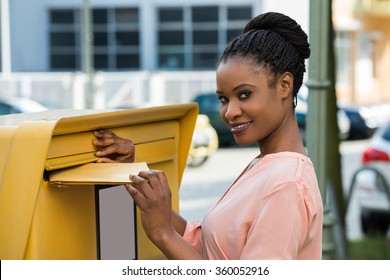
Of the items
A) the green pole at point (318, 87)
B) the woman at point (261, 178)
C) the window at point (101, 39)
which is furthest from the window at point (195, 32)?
the woman at point (261, 178)

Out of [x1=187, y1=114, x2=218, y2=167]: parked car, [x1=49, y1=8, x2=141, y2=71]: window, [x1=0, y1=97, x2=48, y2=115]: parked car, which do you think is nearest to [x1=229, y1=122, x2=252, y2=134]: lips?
[x1=0, y1=97, x2=48, y2=115]: parked car

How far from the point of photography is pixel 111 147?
2.38 meters

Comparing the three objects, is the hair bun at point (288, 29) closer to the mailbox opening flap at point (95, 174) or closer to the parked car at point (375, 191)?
the mailbox opening flap at point (95, 174)

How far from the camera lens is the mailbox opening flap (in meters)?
2.14

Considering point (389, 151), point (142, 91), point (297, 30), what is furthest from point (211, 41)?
point (297, 30)

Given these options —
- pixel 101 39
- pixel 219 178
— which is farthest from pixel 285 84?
pixel 101 39

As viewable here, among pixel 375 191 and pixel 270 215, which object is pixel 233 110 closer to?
pixel 270 215

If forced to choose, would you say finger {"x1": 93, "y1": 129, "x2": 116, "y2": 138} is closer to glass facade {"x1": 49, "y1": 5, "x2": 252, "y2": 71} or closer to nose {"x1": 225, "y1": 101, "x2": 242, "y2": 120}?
nose {"x1": 225, "y1": 101, "x2": 242, "y2": 120}

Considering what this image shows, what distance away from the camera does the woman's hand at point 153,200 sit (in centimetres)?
203

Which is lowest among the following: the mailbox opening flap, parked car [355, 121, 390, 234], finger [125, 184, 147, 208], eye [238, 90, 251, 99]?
parked car [355, 121, 390, 234]

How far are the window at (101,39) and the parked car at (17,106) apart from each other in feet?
55.0

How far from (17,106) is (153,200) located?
566 inches

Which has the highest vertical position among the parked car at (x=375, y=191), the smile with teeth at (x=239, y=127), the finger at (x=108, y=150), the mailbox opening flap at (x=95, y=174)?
the smile with teeth at (x=239, y=127)

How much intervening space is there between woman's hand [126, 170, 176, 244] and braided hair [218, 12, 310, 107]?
33cm
